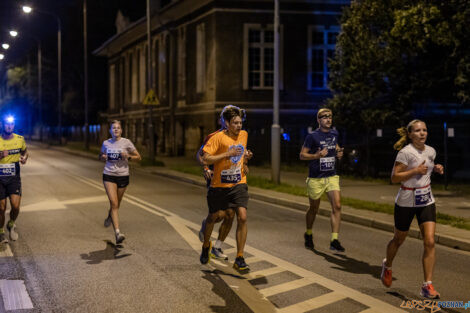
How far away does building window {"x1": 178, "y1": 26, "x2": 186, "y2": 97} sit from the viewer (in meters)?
38.3

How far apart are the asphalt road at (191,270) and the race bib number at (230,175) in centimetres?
109

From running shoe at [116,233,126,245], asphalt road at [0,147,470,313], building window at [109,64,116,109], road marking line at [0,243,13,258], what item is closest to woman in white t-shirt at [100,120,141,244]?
running shoe at [116,233,126,245]

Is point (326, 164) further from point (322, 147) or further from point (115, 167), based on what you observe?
point (115, 167)

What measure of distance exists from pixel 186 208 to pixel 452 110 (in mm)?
15502

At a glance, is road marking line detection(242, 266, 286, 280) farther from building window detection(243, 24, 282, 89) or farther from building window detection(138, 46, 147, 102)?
building window detection(138, 46, 147, 102)

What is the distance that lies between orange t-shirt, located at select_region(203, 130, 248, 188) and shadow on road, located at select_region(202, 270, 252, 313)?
1.03m

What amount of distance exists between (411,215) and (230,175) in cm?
207

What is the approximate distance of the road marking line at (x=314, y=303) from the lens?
6.05m

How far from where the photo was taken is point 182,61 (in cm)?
3878

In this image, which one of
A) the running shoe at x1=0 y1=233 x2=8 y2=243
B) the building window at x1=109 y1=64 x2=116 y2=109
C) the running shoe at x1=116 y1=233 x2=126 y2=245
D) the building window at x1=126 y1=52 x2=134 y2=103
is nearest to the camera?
the running shoe at x1=116 y1=233 x2=126 y2=245

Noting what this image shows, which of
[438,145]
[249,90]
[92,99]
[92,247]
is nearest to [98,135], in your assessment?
[92,99]

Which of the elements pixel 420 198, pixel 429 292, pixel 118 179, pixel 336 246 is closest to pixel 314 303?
pixel 429 292

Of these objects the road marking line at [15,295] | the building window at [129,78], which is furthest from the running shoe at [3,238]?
the building window at [129,78]

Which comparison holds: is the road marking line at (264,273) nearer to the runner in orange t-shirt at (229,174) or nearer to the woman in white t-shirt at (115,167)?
the runner in orange t-shirt at (229,174)
